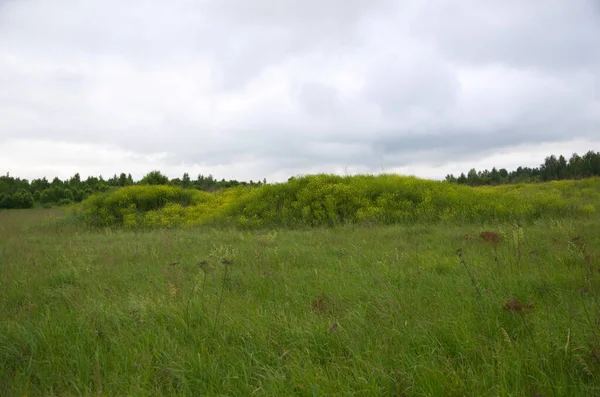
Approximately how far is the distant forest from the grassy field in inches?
871

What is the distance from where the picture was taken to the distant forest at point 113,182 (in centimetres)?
2898

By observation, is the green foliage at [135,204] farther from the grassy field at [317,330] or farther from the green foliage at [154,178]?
the grassy field at [317,330]

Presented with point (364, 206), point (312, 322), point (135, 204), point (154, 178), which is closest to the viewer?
point (312, 322)

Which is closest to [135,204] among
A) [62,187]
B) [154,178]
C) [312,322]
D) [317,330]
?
[154,178]

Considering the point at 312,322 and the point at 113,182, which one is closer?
the point at 312,322

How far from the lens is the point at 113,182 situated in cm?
3372

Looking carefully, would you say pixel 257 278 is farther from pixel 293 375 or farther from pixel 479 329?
pixel 479 329

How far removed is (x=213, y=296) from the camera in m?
3.67

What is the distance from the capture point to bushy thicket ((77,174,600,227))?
10.4 metres

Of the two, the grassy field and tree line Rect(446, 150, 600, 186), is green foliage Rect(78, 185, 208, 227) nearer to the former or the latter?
the grassy field

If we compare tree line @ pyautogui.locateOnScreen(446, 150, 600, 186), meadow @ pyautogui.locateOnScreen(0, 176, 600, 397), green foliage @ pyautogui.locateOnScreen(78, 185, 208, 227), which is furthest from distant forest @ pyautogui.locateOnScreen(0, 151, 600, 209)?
meadow @ pyautogui.locateOnScreen(0, 176, 600, 397)

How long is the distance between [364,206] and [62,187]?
1255 inches

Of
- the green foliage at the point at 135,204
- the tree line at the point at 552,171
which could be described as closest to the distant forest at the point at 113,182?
the tree line at the point at 552,171

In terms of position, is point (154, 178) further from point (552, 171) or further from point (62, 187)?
point (552, 171)
